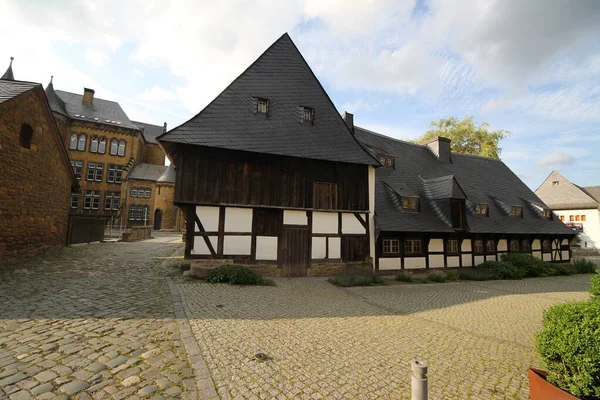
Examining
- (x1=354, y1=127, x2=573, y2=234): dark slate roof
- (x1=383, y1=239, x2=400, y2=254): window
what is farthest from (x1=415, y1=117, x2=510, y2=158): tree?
(x1=383, y1=239, x2=400, y2=254): window

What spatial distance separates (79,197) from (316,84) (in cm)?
3562

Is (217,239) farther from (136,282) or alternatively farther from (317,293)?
(317,293)

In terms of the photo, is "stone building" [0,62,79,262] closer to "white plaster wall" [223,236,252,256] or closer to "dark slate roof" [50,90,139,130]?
"white plaster wall" [223,236,252,256]

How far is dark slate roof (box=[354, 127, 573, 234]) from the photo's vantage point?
1392cm

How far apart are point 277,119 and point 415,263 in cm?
966

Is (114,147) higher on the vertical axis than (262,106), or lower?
higher

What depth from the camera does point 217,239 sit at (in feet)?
35.3

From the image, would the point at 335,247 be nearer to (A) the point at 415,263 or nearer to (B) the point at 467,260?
(A) the point at 415,263

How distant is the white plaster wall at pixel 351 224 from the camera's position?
12531mm

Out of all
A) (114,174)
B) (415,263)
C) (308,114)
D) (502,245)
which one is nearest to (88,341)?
(308,114)

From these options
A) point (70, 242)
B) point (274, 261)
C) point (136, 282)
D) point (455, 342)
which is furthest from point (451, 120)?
point (70, 242)

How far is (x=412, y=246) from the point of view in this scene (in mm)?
13742

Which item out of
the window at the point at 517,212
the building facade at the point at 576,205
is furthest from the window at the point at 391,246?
the building facade at the point at 576,205

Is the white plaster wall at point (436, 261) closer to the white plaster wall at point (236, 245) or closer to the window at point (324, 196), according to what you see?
the window at point (324, 196)
